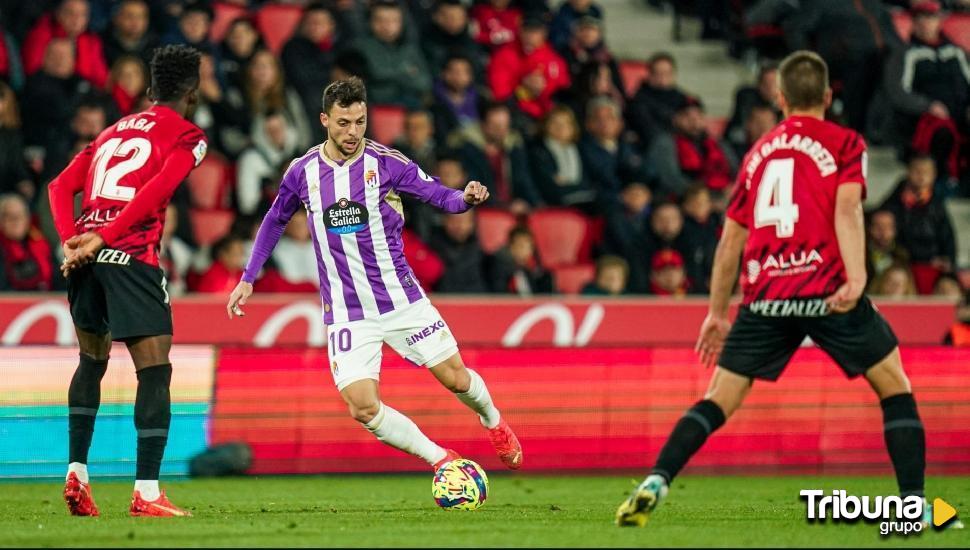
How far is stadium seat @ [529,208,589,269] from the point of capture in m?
15.9

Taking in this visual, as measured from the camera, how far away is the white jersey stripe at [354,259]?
8719 mm

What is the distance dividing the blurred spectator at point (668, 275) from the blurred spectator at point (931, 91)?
3.96 m

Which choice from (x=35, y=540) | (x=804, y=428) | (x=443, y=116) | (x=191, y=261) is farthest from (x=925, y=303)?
(x=35, y=540)

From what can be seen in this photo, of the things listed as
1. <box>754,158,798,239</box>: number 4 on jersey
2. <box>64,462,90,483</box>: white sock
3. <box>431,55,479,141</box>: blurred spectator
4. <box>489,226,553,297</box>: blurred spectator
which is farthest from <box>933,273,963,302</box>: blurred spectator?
<box>64,462,90,483</box>: white sock

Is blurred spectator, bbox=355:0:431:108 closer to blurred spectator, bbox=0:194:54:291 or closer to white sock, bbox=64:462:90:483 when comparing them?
blurred spectator, bbox=0:194:54:291

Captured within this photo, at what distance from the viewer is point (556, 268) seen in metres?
15.6

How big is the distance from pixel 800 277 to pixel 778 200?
37 cm

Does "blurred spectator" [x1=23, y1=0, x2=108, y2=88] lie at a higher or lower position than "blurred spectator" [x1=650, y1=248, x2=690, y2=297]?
higher

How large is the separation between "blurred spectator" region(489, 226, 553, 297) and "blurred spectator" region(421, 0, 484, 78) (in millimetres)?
2792

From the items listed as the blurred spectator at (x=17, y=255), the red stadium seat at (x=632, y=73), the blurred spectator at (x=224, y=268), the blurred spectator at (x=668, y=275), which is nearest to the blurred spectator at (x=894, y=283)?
the blurred spectator at (x=668, y=275)

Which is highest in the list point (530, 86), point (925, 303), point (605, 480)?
point (530, 86)

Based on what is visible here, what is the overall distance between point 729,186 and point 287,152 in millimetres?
5035

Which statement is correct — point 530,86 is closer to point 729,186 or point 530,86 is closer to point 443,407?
point 729,186

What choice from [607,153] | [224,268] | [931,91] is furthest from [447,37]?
[931,91]
